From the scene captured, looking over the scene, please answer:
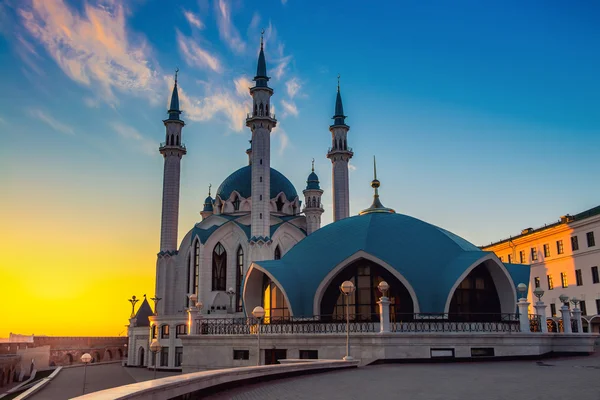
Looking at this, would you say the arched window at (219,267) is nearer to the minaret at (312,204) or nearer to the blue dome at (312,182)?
the minaret at (312,204)

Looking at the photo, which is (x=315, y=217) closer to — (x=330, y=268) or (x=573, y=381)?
(x=330, y=268)

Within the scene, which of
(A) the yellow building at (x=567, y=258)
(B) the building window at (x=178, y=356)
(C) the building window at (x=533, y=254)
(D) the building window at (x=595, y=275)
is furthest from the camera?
(C) the building window at (x=533, y=254)

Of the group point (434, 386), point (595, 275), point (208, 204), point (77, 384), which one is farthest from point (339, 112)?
point (434, 386)

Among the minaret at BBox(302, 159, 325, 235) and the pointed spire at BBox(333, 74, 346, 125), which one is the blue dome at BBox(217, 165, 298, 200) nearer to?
the minaret at BBox(302, 159, 325, 235)

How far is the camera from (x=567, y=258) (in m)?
50.4

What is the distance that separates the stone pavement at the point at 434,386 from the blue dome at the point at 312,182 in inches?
1935

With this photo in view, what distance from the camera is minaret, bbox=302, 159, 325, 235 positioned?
6250 cm

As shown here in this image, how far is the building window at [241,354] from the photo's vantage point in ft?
89.0

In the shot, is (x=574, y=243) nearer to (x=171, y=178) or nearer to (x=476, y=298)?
(x=476, y=298)

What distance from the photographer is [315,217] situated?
2479 inches

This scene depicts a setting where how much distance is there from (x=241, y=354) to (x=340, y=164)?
3693cm

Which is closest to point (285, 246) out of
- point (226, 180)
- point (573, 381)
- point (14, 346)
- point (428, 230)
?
point (226, 180)

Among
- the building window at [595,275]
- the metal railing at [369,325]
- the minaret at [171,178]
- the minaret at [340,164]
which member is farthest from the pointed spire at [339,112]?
the metal railing at [369,325]

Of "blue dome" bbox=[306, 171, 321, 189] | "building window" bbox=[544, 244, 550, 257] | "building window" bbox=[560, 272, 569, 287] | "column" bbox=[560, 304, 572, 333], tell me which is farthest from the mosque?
"building window" bbox=[544, 244, 550, 257]
